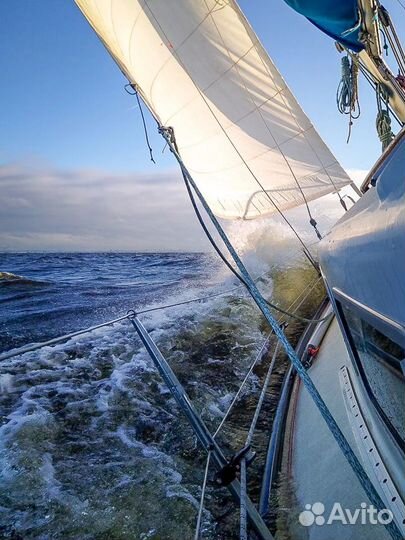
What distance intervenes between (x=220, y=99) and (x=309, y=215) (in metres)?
2.19

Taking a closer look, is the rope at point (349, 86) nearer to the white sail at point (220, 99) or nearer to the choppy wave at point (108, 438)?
the white sail at point (220, 99)

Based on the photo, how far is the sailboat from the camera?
1210 mm

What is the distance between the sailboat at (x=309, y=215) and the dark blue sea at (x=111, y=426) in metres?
0.54

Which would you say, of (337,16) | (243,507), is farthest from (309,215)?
(243,507)

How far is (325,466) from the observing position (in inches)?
75.9

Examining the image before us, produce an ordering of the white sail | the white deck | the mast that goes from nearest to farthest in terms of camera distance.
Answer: the white deck → the mast → the white sail

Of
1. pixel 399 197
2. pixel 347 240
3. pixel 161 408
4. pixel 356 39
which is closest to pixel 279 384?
pixel 161 408

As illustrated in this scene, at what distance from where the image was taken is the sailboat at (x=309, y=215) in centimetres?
121

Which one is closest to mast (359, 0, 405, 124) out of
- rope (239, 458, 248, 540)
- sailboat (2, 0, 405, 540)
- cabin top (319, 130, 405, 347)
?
sailboat (2, 0, 405, 540)

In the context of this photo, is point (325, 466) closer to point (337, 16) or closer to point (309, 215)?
point (309, 215)

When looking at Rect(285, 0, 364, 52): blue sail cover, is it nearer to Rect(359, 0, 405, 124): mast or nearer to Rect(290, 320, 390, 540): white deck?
Rect(359, 0, 405, 124): mast

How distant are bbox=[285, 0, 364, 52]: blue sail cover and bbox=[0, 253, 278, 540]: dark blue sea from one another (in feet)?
13.3

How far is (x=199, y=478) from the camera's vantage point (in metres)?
2.30

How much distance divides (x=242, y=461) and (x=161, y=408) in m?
1.85
